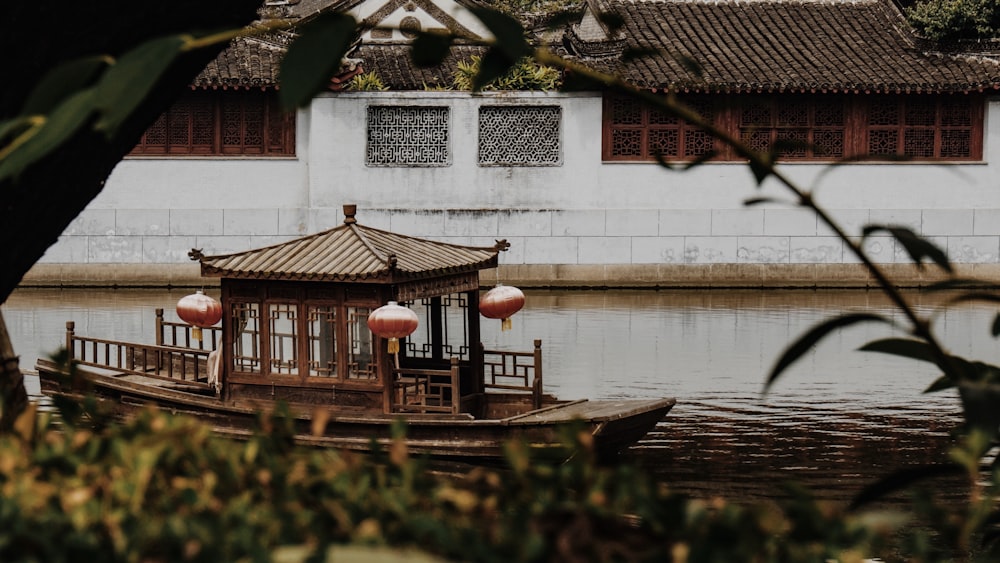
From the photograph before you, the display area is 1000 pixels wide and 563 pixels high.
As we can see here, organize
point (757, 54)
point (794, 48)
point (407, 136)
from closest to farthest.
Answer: point (407, 136) → point (757, 54) → point (794, 48)

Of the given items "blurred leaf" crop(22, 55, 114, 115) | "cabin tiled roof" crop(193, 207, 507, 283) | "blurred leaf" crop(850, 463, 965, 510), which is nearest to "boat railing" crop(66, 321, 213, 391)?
"cabin tiled roof" crop(193, 207, 507, 283)

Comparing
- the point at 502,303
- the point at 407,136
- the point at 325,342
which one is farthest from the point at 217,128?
the point at 325,342

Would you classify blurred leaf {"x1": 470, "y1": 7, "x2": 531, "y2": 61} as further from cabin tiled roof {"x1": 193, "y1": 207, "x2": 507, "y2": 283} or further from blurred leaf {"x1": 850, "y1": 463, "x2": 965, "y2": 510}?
cabin tiled roof {"x1": 193, "y1": 207, "x2": 507, "y2": 283}

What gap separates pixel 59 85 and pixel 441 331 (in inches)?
399

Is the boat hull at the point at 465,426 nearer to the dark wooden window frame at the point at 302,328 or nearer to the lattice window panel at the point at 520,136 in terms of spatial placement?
the dark wooden window frame at the point at 302,328

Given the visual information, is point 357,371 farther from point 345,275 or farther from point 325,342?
point 345,275

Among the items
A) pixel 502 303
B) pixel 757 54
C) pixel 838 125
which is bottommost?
pixel 502 303

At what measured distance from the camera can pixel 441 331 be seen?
11359mm

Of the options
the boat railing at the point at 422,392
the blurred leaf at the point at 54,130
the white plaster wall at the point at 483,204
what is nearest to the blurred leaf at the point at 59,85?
the blurred leaf at the point at 54,130

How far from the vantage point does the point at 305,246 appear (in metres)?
10.4

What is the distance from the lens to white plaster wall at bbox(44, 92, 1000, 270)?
20.7 m

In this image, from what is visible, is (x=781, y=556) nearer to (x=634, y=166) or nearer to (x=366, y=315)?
(x=366, y=315)

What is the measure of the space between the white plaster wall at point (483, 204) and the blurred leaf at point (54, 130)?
19.6 metres

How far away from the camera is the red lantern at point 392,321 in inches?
373
